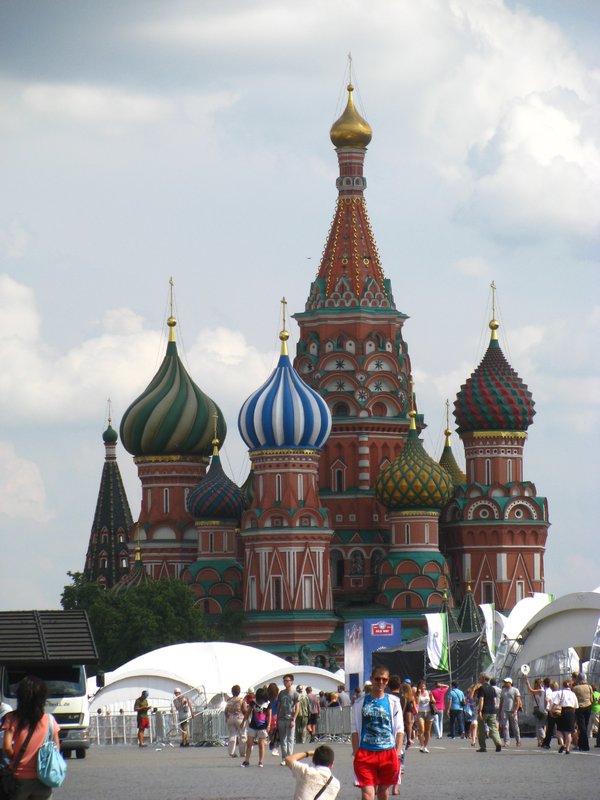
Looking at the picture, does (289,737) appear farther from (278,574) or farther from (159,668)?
(278,574)

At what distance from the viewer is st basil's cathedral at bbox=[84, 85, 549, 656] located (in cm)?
8394

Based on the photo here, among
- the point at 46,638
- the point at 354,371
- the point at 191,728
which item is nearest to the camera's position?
the point at 46,638

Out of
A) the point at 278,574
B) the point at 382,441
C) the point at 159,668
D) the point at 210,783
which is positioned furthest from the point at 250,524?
the point at 210,783

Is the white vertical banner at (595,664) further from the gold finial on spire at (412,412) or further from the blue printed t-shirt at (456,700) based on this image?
the gold finial on spire at (412,412)

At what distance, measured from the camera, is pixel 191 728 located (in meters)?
42.2

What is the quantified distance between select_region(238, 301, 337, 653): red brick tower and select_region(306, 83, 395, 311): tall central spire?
6.18m

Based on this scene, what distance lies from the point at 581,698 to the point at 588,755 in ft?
5.17

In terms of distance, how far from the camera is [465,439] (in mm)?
89875

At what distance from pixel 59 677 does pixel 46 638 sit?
0.82 metres

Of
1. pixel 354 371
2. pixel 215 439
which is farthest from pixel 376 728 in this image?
pixel 215 439

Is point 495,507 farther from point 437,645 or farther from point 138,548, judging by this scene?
point 437,645

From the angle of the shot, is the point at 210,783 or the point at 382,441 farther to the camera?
the point at 382,441

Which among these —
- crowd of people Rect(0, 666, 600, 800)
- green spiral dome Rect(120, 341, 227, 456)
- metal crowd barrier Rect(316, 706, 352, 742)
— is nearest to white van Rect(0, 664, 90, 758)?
crowd of people Rect(0, 666, 600, 800)

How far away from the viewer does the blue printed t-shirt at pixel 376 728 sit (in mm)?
19719
